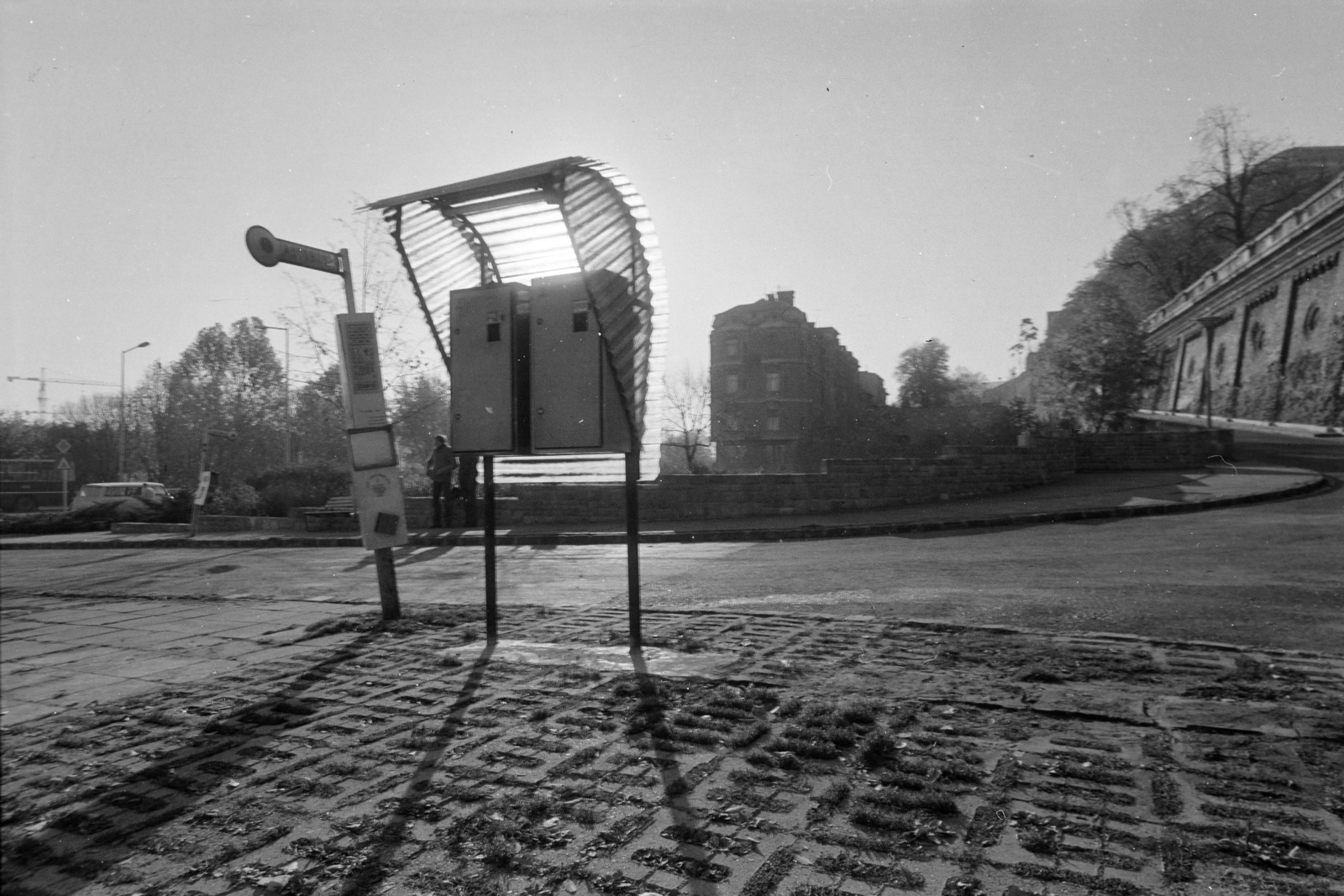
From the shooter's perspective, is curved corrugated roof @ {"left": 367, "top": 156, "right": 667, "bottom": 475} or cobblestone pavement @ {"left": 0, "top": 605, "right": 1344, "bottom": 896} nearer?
cobblestone pavement @ {"left": 0, "top": 605, "right": 1344, "bottom": 896}

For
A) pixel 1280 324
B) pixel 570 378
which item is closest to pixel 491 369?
pixel 570 378

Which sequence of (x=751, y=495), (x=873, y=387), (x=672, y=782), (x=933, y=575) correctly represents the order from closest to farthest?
(x=672, y=782) < (x=933, y=575) < (x=751, y=495) < (x=873, y=387)

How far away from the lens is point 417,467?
25.0 m

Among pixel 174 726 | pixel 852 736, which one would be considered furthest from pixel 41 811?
pixel 852 736

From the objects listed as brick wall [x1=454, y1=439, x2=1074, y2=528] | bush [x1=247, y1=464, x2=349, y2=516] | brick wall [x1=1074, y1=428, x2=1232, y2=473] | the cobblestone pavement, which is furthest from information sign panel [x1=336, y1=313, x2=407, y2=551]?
brick wall [x1=1074, y1=428, x2=1232, y2=473]

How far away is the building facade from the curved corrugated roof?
96.1 feet

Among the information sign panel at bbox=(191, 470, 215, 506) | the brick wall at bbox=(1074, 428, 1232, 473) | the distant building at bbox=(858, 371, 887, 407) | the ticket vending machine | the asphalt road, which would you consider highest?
the distant building at bbox=(858, 371, 887, 407)

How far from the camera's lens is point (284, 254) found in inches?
215

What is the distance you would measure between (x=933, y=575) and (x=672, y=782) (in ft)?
19.4

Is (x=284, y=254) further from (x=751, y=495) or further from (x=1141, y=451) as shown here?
(x=1141, y=451)

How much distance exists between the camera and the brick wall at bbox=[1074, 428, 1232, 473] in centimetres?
2484

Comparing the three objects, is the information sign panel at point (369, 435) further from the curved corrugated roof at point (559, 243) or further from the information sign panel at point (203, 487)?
the information sign panel at point (203, 487)

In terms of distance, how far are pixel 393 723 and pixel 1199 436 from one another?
27.2 meters

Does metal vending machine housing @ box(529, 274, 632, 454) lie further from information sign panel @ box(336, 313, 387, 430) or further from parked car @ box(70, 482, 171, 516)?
parked car @ box(70, 482, 171, 516)
